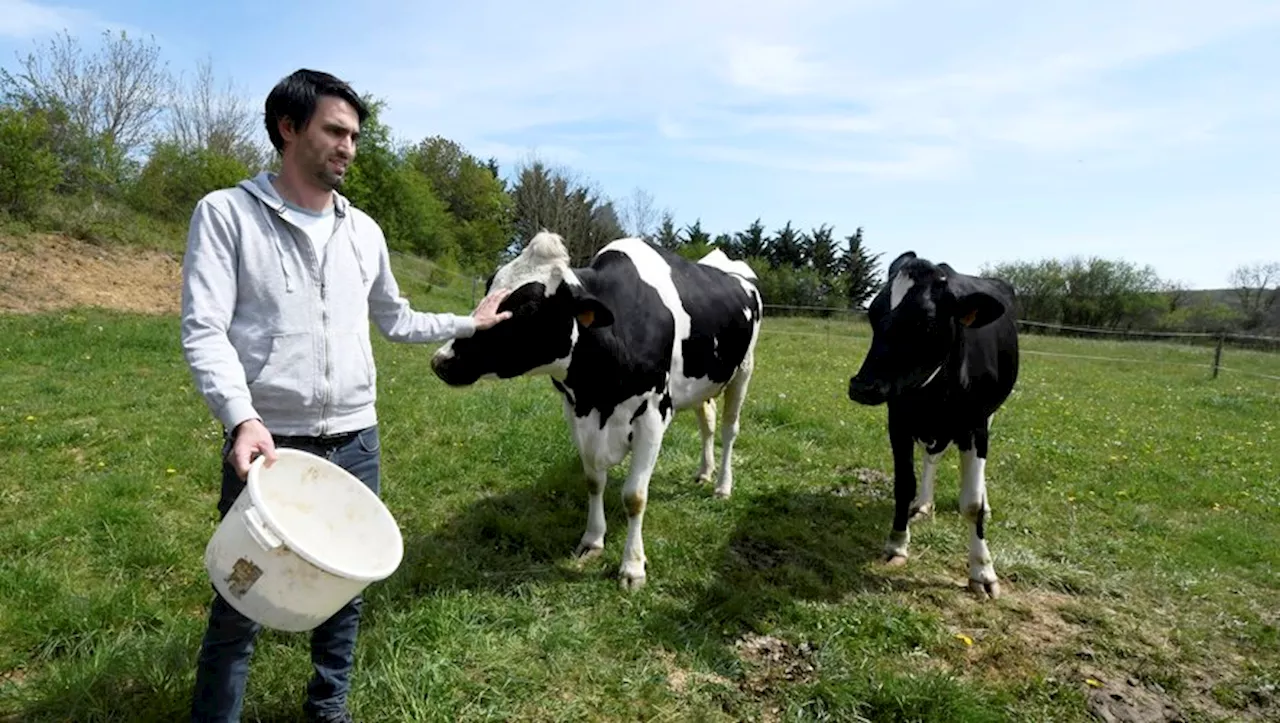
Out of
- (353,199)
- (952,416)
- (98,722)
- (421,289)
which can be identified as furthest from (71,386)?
(353,199)

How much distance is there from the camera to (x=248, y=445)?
2.03 m

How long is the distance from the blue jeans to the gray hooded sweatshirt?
102 millimetres

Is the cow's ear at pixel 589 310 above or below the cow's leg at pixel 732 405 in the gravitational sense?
above

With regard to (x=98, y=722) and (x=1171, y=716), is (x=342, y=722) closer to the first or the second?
(x=98, y=722)

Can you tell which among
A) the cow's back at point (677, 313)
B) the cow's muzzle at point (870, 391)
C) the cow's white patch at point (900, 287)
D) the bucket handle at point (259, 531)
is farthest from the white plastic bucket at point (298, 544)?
the cow's white patch at point (900, 287)

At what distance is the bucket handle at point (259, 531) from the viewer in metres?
1.99

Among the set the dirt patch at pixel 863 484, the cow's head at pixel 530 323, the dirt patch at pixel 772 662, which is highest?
the cow's head at pixel 530 323

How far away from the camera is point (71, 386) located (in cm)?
863

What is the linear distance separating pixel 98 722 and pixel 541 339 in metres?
2.46

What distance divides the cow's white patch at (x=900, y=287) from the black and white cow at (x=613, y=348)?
1.35 metres

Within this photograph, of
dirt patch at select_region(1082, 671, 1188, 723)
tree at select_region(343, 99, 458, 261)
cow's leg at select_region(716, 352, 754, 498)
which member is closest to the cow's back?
cow's leg at select_region(716, 352, 754, 498)

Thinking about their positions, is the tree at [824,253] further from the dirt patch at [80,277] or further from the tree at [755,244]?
the dirt patch at [80,277]

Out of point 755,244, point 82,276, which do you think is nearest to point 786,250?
point 755,244

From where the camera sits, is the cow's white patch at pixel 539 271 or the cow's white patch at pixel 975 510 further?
the cow's white patch at pixel 975 510
